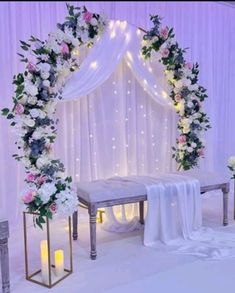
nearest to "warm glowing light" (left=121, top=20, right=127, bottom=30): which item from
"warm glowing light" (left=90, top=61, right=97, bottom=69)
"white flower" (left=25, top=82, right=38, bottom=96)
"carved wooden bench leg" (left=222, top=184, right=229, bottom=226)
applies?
"warm glowing light" (left=90, top=61, right=97, bottom=69)

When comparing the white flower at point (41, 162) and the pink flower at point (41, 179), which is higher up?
the white flower at point (41, 162)

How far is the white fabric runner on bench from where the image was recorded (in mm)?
3090

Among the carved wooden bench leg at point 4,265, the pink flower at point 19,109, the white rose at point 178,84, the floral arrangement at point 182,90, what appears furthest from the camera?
the white rose at point 178,84

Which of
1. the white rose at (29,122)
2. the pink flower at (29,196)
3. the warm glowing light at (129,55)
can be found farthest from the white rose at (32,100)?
the warm glowing light at (129,55)

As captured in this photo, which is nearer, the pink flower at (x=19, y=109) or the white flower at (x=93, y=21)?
A: the pink flower at (x=19, y=109)

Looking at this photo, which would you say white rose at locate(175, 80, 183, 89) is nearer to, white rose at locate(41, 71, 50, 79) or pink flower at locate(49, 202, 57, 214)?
white rose at locate(41, 71, 50, 79)

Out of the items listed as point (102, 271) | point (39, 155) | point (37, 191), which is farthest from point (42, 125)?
point (102, 271)

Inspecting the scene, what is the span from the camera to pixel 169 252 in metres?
2.93

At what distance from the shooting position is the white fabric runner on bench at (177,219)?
309cm

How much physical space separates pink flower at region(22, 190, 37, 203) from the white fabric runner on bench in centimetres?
111

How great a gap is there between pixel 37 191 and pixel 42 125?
0.59 meters

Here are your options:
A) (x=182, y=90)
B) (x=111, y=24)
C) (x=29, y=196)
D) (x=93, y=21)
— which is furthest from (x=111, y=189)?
(x=111, y=24)

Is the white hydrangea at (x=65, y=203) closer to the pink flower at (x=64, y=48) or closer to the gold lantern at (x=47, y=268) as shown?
the gold lantern at (x=47, y=268)

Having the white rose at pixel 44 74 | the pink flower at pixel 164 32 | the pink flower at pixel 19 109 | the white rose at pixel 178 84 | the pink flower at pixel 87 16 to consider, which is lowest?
the pink flower at pixel 19 109
